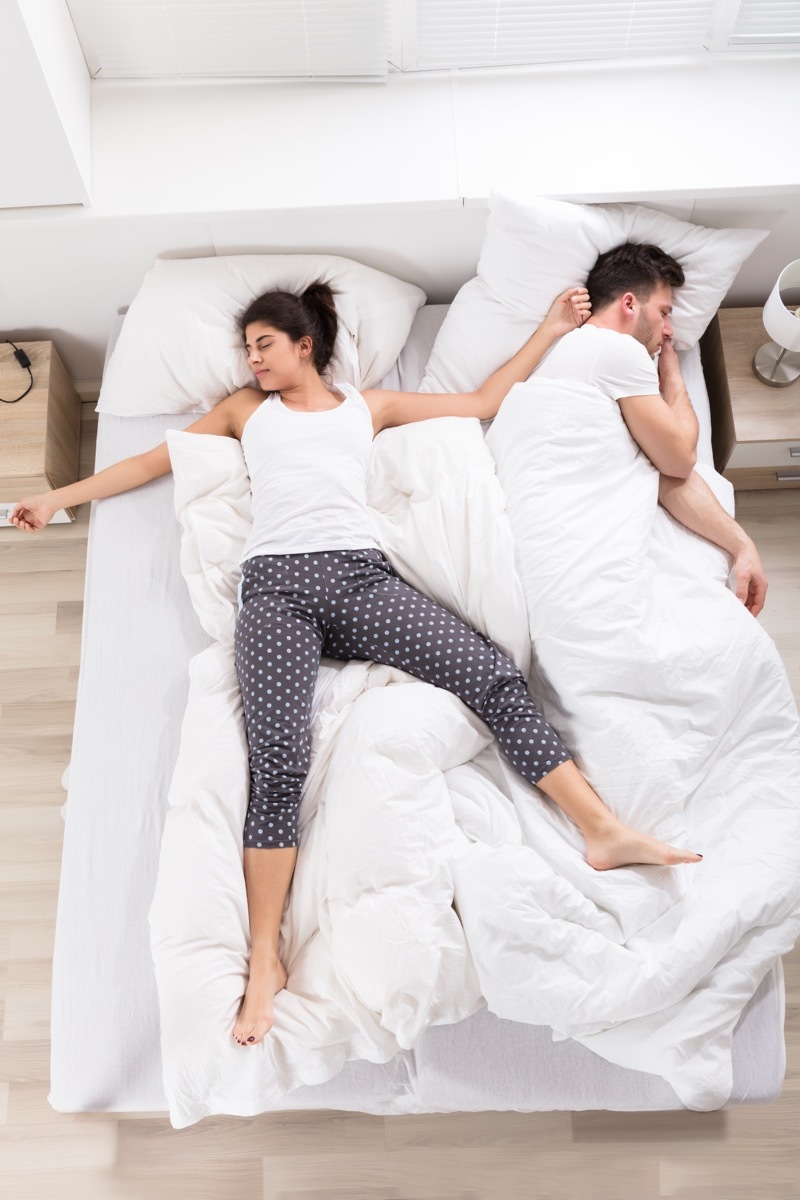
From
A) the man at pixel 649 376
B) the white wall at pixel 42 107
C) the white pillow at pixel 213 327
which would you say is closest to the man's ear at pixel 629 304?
the man at pixel 649 376

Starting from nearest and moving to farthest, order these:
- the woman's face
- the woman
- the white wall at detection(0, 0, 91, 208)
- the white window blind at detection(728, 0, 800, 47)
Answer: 1. the woman
2. the white wall at detection(0, 0, 91, 208)
3. the woman's face
4. the white window blind at detection(728, 0, 800, 47)

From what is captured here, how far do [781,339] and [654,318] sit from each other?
0.27 metres

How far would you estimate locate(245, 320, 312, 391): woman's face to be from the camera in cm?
186

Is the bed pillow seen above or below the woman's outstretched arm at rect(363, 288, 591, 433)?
below

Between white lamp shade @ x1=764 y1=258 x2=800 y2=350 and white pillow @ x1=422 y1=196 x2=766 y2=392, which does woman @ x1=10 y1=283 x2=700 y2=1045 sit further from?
white lamp shade @ x1=764 y1=258 x2=800 y2=350

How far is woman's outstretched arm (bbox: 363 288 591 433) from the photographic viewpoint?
1.92 metres

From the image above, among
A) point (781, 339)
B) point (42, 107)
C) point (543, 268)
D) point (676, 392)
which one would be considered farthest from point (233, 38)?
point (781, 339)

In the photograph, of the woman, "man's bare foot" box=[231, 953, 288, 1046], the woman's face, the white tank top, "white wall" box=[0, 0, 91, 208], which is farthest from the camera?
the woman's face

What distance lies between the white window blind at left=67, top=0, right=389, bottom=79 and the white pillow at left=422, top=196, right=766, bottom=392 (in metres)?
0.46

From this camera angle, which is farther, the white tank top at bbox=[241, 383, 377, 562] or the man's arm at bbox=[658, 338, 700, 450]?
the man's arm at bbox=[658, 338, 700, 450]

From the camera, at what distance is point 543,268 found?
191 centimetres

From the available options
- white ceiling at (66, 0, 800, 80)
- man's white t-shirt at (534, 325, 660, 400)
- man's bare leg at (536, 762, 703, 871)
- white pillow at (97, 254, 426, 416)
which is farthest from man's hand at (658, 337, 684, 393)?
man's bare leg at (536, 762, 703, 871)

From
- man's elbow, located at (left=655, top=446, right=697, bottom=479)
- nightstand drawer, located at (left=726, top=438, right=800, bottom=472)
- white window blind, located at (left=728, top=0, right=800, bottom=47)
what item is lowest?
nightstand drawer, located at (left=726, top=438, right=800, bottom=472)

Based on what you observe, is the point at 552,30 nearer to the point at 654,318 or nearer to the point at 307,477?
the point at 654,318
